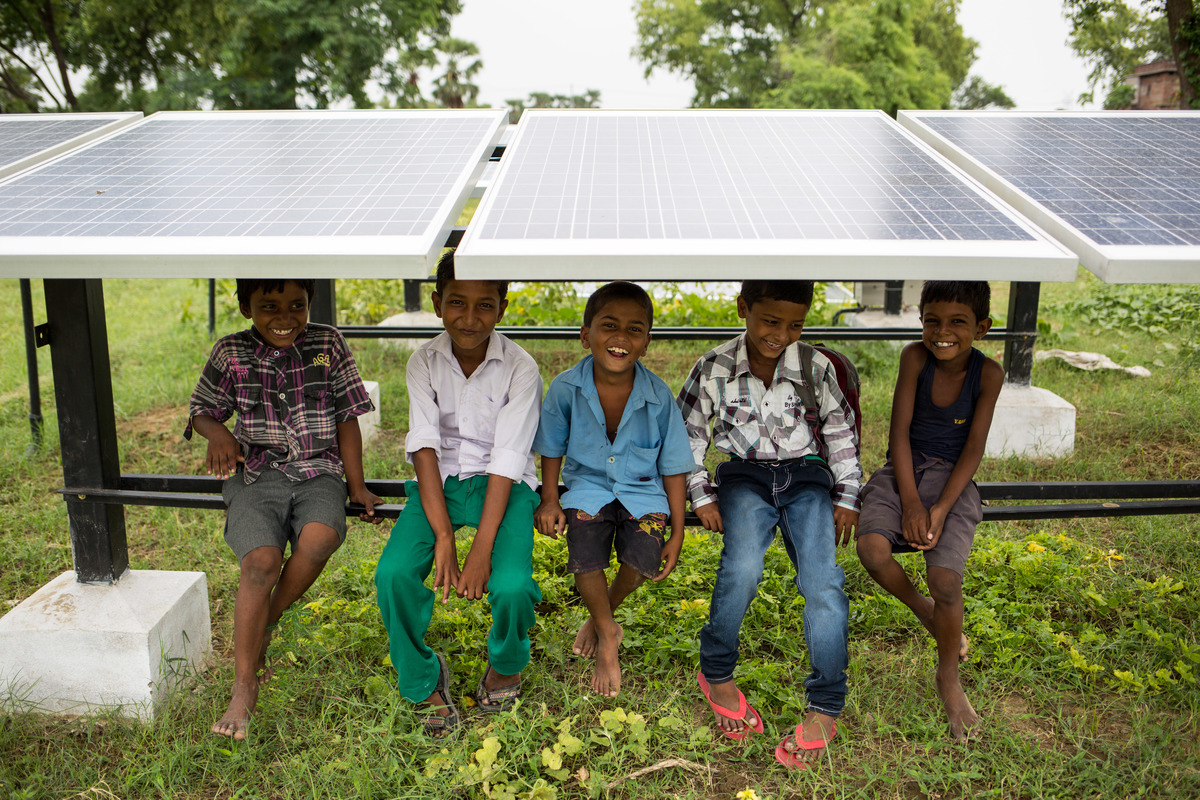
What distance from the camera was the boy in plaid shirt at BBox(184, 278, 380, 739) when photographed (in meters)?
2.60

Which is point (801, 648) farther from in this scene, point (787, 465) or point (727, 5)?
point (727, 5)

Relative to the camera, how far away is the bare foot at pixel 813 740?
2512 millimetres

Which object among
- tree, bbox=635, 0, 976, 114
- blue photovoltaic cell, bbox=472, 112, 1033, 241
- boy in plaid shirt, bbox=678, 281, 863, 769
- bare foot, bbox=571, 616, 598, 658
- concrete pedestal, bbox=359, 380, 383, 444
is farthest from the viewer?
tree, bbox=635, 0, 976, 114

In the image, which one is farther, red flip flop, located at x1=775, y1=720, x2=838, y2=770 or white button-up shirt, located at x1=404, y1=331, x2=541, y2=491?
white button-up shirt, located at x1=404, y1=331, x2=541, y2=491

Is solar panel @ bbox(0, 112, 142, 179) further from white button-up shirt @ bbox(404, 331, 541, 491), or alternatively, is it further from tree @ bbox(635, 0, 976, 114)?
tree @ bbox(635, 0, 976, 114)

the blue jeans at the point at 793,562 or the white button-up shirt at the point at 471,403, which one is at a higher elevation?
the white button-up shirt at the point at 471,403

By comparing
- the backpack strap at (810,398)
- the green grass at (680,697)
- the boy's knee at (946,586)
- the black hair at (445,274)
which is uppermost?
the black hair at (445,274)

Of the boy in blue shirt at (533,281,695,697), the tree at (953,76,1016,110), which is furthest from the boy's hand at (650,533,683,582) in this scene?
the tree at (953,76,1016,110)

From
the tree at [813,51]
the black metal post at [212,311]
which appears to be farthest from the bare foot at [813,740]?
the tree at [813,51]

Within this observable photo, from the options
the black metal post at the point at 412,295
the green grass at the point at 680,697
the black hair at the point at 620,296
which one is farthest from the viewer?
the black metal post at the point at 412,295

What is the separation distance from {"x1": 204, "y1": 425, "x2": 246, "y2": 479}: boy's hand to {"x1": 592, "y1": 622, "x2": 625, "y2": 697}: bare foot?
1.31 meters

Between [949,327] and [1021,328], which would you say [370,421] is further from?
[1021,328]

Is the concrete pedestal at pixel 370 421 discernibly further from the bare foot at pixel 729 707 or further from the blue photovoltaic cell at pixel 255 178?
the bare foot at pixel 729 707

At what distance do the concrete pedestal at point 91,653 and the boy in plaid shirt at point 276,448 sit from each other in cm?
32
